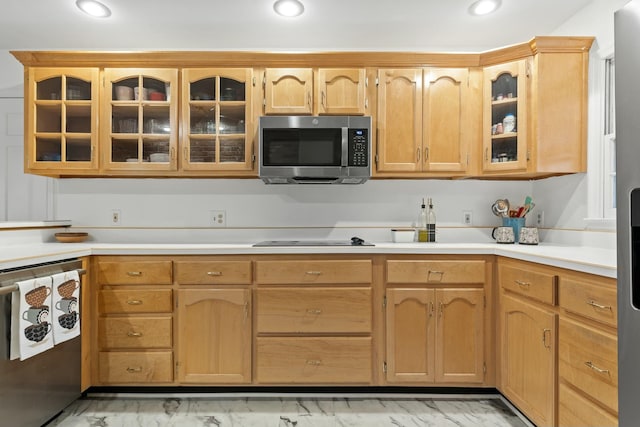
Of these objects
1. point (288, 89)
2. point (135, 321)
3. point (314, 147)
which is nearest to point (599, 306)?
point (314, 147)

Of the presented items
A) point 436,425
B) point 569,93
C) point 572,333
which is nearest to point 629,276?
point 572,333

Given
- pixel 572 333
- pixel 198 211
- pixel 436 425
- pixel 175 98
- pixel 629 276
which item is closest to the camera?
pixel 629 276

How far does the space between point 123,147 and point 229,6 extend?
1.17 meters

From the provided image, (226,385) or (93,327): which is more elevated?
(93,327)

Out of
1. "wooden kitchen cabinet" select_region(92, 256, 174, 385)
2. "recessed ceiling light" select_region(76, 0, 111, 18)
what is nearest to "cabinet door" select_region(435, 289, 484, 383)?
"wooden kitchen cabinet" select_region(92, 256, 174, 385)

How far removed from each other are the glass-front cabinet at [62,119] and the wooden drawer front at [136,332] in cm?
107

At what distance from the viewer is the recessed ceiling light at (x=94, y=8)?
86.0 inches

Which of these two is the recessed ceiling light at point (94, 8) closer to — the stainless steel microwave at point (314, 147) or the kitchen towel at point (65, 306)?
the stainless steel microwave at point (314, 147)

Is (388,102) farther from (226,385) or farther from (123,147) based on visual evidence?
(226,385)

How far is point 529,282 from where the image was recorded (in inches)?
73.4

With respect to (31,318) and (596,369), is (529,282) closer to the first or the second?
(596,369)

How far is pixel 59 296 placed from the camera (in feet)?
5.92

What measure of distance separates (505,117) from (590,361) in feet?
5.18

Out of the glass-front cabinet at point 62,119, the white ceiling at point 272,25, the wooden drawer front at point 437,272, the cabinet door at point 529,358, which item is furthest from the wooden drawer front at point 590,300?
the glass-front cabinet at point 62,119
